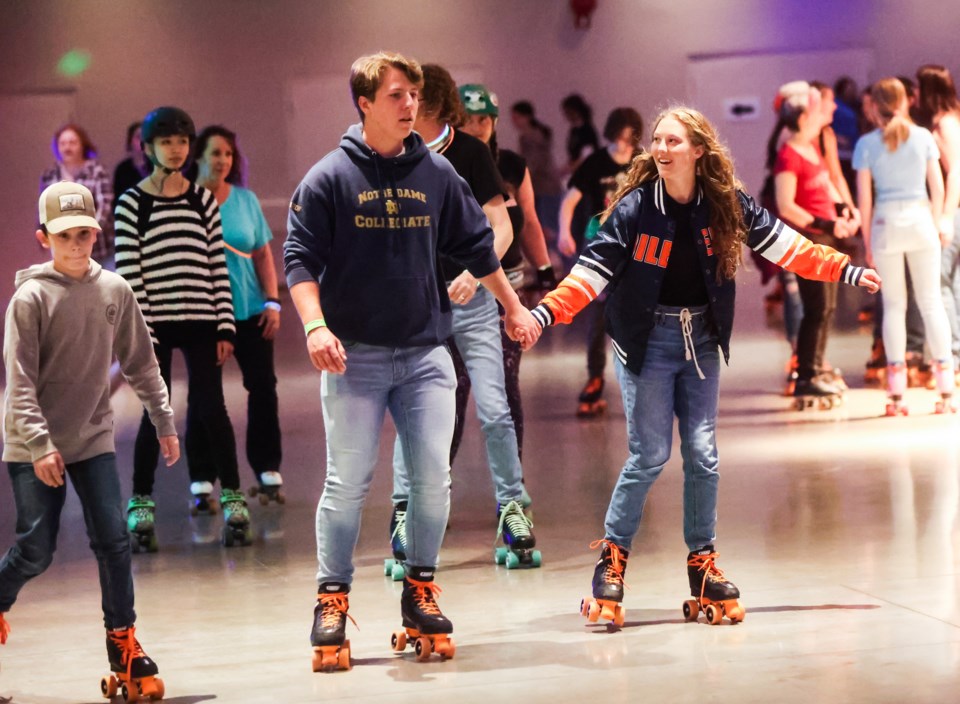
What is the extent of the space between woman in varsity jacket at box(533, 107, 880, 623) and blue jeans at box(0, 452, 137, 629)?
4.21 feet

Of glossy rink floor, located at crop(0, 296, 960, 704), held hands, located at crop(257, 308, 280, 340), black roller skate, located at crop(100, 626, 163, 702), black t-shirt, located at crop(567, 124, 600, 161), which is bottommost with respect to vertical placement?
glossy rink floor, located at crop(0, 296, 960, 704)

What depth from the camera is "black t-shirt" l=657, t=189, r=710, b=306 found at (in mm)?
4121

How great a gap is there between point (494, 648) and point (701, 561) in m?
0.67

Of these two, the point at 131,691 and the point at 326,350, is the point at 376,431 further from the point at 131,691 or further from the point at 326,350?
the point at 131,691

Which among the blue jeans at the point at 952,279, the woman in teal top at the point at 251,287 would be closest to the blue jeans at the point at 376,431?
the woman in teal top at the point at 251,287

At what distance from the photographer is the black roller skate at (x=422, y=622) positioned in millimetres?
3865

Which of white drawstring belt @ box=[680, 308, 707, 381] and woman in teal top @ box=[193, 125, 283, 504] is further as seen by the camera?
woman in teal top @ box=[193, 125, 283, 504]

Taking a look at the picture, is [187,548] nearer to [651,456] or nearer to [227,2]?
[651,456]

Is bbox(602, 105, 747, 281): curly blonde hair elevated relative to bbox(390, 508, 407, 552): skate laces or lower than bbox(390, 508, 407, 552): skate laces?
elevated

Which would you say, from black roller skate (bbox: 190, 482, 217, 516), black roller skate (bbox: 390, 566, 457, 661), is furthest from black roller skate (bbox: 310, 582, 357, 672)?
black roller skate (bbox: 190, 482, 217, 516)

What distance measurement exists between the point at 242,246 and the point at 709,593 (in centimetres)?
276

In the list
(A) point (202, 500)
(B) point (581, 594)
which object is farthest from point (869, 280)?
(A) point (202, 500)

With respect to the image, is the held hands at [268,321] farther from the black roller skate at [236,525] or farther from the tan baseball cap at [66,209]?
the tan baseball cap at [66,209]

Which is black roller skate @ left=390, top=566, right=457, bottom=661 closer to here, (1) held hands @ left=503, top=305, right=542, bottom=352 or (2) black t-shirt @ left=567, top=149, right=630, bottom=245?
(1) held hands @ left=503, top=305, right=542, bottom=352
